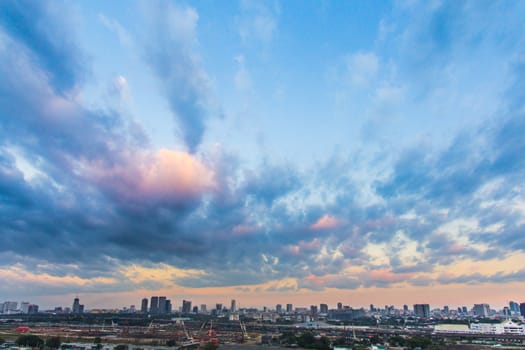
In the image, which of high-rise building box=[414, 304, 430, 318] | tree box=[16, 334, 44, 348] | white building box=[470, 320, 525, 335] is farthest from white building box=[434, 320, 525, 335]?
high-rise building box=[414, 304, 430, 318]

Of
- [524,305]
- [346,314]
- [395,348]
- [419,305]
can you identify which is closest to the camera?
[395,348]

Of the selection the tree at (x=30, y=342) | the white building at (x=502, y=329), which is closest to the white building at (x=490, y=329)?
the white building at (x=502, y=329)

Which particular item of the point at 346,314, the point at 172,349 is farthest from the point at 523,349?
the point at 346,314

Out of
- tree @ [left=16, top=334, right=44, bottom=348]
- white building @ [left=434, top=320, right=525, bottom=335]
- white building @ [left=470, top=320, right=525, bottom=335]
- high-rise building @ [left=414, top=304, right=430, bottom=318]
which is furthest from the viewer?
high-rise building @ [left=414, top=304, right=430, bottom=318]

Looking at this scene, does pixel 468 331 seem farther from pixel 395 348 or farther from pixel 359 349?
pixel 359 349

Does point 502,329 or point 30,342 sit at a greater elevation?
point 30,342

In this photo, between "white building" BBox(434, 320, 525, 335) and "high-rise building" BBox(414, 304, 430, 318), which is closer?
"white building" BBox(434, 320, 525, 335)

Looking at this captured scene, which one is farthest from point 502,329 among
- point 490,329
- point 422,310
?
point 422,310

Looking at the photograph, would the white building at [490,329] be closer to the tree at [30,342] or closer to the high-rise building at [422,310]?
the tree at [30,342]

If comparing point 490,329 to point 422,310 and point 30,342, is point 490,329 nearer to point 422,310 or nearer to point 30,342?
point 30,342

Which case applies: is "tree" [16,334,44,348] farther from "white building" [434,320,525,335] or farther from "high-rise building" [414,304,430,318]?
"high-rise building" [414,304,430,318]

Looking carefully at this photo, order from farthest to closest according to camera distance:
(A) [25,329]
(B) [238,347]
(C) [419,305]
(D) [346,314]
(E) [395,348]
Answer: (C) [419,305]
(D) [346,314]
(A) [25,329]
(E) [395,348]
(B) [238,347]
